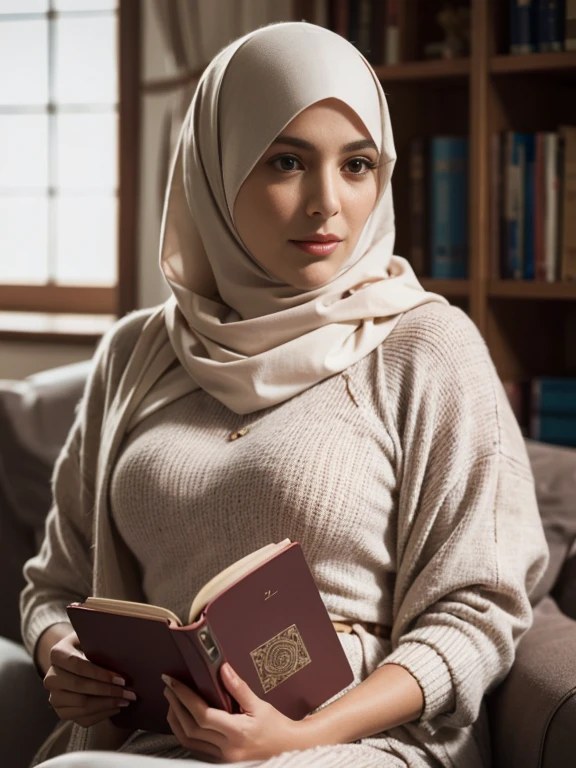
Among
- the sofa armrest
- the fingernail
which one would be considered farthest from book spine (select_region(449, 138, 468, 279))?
the fingernail

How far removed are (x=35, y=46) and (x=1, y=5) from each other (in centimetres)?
19

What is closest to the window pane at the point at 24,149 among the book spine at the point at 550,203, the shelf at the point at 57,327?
the shelf at the point at 57,327

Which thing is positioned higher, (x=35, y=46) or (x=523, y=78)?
(x=35, y=46)

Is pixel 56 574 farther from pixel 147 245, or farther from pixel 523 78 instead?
pixel 147 245

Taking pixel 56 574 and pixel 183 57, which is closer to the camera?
pixel 56 574

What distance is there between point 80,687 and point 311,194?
0.70 meters

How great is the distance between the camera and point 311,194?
137cm

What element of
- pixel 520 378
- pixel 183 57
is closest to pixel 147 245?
pixel 183 57

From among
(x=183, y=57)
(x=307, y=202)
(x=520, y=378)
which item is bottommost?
(x=520, y=378)

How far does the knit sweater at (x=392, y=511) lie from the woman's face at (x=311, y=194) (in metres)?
0.15

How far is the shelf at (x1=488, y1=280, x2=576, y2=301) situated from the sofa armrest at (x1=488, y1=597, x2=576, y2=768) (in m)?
0.91

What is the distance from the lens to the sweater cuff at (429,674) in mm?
1257

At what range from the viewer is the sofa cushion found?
5.51ft

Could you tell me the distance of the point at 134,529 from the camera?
4.79ft
